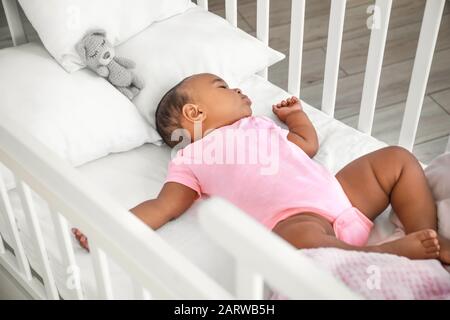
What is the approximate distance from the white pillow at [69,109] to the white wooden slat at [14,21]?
131mm

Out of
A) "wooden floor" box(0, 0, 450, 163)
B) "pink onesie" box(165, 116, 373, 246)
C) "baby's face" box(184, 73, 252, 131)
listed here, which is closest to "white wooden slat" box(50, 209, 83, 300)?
"pink onesie" box(165, 116, 373, 246)

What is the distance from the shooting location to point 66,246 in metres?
0.98

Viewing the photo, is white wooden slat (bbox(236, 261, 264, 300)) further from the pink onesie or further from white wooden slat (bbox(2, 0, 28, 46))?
white wooden slat (bbox(2, 0, 28, 46))

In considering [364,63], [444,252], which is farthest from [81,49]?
[364,63]

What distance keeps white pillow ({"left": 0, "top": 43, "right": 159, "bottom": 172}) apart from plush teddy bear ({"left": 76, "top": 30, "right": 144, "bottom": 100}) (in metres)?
0.02

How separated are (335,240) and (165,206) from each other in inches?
12.8

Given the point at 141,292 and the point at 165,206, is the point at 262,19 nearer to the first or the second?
the point at 165,206

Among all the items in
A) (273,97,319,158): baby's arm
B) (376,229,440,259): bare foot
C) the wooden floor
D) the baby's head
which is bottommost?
the wooden floor

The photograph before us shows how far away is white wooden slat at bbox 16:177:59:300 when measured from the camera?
0.99 meters

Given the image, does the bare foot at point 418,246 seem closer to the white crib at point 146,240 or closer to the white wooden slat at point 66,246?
the white crib at point 146,240

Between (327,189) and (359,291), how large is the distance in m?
0.29

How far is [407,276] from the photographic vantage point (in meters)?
0.96

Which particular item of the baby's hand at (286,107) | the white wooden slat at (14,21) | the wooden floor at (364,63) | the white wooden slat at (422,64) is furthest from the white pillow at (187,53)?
the wooden floor at (364,63)
